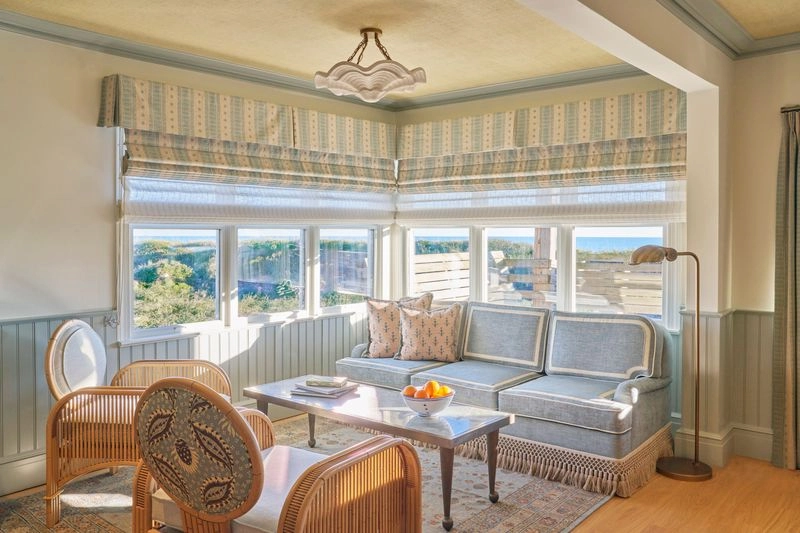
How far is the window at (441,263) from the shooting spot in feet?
18.4

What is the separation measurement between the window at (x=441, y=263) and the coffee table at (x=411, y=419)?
5.77 feet

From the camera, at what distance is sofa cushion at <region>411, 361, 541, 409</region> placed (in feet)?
13.5

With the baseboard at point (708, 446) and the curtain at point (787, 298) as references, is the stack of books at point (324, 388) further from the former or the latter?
the curtain at point (787, 298)

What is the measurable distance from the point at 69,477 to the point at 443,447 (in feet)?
5.92

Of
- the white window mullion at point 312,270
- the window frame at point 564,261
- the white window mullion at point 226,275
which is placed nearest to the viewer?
the window frame at point 564,261

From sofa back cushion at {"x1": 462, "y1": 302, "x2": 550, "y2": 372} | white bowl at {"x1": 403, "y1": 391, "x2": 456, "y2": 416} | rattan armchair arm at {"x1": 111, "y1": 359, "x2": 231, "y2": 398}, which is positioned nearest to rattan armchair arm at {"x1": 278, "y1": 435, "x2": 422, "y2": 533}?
A: white bowl at {"x1": 403, "y1": 391, "x2": 456, "y2": 416}

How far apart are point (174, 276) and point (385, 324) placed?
60.3 inches

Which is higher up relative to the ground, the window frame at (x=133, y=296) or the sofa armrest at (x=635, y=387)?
the window frame at (x=133, y=296)

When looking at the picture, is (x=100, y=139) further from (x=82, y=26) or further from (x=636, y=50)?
(x=636, y=50)

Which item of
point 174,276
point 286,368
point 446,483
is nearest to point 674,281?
point 446,483

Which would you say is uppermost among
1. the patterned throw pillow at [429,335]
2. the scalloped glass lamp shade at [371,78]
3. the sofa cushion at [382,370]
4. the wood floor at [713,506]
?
the scalloped glass lamp shade at [371,78]

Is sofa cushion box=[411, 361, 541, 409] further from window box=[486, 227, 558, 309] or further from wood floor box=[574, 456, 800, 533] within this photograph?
wood floor box=[574, 456, 800, 533]

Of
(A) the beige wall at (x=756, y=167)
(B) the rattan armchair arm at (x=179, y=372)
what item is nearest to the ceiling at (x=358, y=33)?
(A) the beige wall at (x=756, y=167)

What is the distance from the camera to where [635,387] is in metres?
3.78
